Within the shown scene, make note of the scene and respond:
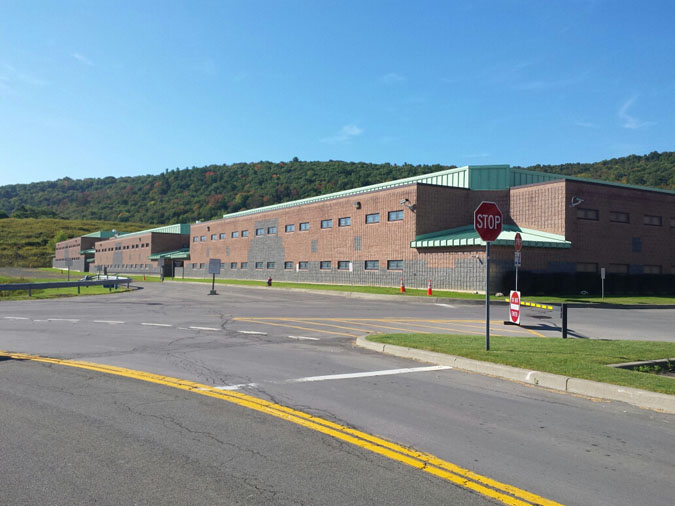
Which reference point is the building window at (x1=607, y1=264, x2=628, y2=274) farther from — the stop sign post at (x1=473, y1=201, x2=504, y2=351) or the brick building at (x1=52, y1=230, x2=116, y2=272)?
the brick building at (x1=52, y1=230, x2=116, y2=272)

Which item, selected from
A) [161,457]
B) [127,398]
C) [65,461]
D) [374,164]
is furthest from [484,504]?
[374,164]

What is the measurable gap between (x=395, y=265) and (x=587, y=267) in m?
13.0

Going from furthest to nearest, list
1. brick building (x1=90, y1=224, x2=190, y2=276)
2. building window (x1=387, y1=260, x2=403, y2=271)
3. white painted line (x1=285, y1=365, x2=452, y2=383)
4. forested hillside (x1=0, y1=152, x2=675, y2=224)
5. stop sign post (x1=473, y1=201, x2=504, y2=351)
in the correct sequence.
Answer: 1. forested hillside (x1=0, y1=152, x2=675, y2=224)
2. brick building (x1=90, y1=224, x2=190, y2=276)
3. building window (x1=387, y1=260, x2=403, y2=271)
4. stop sign post (x1=473, y1=201, x2=504, y2=351)
5. white painted line (x1=285, y1=365, x2=452, y2=383)

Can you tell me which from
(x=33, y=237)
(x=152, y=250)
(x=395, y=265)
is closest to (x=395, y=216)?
(x=395, y=265)

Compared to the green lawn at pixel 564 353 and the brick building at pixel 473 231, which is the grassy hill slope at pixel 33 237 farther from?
the green lawn at pixel 564 353

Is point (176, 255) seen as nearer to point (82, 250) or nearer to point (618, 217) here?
point (82, 250)

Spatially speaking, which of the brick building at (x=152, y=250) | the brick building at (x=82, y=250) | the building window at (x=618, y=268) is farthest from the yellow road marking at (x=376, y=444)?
the brick building at (x=82, y=250)

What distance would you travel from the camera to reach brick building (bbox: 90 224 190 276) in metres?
76.2

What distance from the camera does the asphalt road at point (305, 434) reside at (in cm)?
391

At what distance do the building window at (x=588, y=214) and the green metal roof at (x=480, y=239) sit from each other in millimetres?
2277

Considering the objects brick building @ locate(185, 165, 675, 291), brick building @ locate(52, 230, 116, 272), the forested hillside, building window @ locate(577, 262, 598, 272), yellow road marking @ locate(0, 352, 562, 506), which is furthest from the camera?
brick building @ locate(52, 230, 116, 272)

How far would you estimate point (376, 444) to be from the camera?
4945 millimetres

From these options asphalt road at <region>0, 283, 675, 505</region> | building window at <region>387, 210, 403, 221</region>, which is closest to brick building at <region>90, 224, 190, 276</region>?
building window at <region>387, 210, 403, 221</region>

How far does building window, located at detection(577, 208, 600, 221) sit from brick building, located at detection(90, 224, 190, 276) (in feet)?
175
